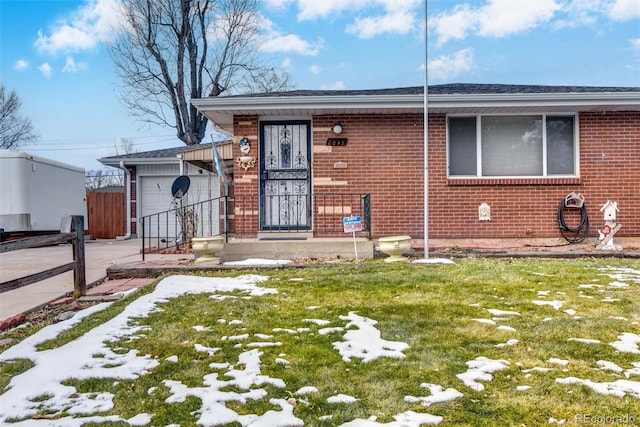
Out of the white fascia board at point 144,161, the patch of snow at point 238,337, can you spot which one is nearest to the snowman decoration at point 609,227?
the patch of snow at point 238,337

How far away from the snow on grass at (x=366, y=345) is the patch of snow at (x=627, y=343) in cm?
140

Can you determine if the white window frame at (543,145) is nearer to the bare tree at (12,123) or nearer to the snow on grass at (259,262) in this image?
the snow on grass at (259,262)

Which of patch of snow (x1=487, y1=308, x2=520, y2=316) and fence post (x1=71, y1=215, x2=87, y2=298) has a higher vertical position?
fence post (x1=71, y1=215, x2=87, y2=298)

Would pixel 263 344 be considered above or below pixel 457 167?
below

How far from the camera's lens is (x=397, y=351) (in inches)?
118

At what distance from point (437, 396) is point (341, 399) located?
498 mm

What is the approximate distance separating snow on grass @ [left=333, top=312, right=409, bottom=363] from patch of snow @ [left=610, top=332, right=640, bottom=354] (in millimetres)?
1398

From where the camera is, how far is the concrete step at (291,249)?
24.3 feet

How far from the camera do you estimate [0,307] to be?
197 inches

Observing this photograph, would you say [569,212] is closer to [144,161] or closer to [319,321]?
[319,321]

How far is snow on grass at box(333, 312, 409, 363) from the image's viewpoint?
293 centimetres

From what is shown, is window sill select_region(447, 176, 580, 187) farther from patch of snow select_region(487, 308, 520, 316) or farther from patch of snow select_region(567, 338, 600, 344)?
patch of snow select_region(567, 338, 600, 344)

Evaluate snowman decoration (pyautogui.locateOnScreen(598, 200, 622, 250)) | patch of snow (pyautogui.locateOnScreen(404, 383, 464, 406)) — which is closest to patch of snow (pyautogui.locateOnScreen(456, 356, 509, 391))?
patch of snow (pyautogui.locateOnScreen(404, 383, 464, 406))

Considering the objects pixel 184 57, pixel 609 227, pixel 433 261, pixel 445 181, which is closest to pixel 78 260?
pixel 433 261
